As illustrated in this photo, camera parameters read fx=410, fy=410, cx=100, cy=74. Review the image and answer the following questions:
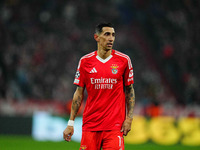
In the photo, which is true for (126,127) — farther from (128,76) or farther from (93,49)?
(93,49)

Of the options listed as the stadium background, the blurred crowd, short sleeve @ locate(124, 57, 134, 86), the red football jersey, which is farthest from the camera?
the blurred crowd

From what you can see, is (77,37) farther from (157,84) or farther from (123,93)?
(123,93)

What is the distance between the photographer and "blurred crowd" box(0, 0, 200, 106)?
63.0ft

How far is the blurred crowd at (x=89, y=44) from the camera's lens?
19203 mm

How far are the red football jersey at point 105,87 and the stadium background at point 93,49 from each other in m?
9.13

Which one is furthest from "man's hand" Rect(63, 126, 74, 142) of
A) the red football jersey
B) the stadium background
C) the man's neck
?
the stadium background

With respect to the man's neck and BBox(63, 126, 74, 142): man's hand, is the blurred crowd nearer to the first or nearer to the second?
BBox(63, 126, 74, 142): man's hand

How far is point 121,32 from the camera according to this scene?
2350 cm

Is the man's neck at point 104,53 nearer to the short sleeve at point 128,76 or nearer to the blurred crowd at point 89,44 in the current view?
the short sleeve at point 128,76

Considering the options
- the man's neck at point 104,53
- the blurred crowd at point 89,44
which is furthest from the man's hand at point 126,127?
the blurred crowd at point 89,44

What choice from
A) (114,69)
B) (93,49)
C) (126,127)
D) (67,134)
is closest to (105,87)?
(114,69)

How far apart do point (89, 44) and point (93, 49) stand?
571 millimetres

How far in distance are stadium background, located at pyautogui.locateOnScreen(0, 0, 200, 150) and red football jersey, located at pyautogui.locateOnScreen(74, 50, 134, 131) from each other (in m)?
9.13

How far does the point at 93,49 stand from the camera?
21391 millimetres
